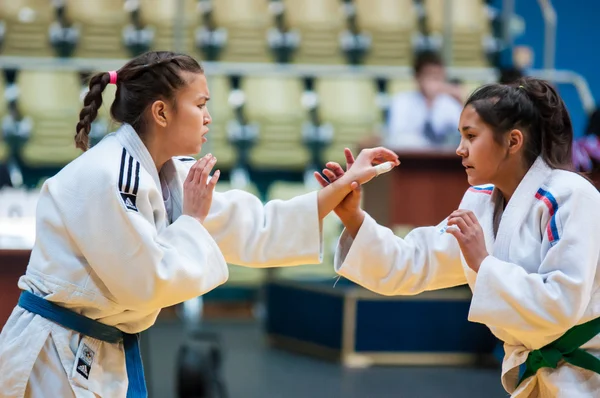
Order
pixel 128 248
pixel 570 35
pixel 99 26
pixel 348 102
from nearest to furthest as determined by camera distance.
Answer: pixel 128 248
pixel 348 102
pixel 99 26
pixel 570 35

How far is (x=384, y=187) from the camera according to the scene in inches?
214

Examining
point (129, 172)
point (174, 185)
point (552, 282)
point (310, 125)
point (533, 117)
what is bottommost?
point (310, 125)

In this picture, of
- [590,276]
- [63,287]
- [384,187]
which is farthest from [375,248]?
[384,187]

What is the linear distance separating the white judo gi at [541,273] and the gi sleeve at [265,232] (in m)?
0.46

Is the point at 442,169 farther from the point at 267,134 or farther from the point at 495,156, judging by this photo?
the point at 495,156

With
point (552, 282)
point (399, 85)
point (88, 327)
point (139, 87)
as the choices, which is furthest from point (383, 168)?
point (399, 85)

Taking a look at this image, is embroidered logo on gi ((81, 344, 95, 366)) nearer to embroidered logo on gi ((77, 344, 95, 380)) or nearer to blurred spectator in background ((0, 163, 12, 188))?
embroidered logo on gi ((77, 344, 95, 380))

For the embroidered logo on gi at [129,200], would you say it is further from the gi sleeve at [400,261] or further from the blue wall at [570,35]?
the blue wall at [570,35]

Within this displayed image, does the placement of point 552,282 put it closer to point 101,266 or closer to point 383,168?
point 383,168

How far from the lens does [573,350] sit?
240 cm

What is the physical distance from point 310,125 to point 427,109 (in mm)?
1476

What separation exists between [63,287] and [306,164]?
523 centimetres

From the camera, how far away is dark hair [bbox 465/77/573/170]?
251 cm

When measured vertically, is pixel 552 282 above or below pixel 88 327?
above
